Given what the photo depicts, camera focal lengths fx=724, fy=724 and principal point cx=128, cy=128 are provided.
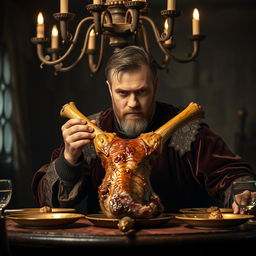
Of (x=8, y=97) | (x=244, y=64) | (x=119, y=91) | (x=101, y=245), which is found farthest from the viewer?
(x=244, y=64)

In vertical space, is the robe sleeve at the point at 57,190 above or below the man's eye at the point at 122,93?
below

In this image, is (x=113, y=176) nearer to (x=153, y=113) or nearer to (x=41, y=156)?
(x=153, y=113)

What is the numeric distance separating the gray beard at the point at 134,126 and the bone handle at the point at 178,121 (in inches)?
26.1

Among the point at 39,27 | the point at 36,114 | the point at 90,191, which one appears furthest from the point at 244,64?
the point at 90,191

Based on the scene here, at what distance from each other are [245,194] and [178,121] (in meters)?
0.46

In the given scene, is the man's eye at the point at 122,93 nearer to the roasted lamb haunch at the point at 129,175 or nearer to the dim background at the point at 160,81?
the roasted lamb haunch at the point at 129,175

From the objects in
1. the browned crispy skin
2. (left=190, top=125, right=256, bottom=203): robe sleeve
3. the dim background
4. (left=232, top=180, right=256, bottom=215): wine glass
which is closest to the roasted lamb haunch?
the browned crispy skin

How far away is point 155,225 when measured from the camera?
3.00m

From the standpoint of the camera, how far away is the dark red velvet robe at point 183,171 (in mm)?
4125

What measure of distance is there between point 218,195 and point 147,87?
2.39 ft

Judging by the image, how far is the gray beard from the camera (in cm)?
403

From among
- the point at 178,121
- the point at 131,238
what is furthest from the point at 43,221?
the point at 178,121

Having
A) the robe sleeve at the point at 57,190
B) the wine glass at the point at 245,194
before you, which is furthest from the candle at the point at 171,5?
the wine glass at the point at 245,194

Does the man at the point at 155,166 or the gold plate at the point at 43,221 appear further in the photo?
the man at the point at 155,166
